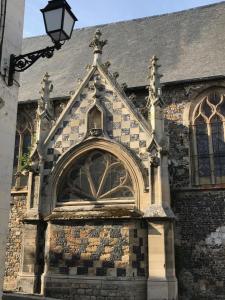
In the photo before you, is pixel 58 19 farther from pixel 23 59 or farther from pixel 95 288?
pixel 95 288

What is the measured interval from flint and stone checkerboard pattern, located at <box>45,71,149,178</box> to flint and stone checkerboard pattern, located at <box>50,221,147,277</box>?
6.09 ft

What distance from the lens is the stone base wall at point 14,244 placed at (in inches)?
456

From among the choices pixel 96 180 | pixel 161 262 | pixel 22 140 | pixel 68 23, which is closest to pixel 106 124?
pixel 96 180

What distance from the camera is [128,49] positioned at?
15.7 m

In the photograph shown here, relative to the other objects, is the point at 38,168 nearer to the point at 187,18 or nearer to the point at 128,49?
the point at 128,49

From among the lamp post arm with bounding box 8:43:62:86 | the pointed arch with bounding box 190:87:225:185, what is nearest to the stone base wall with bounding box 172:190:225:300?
the pointed arch with bounding box 190:87:225:185

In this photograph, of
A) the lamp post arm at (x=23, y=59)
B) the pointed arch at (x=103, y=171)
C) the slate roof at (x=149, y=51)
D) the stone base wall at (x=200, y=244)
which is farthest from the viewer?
the slate roof at (x=149, y=51)

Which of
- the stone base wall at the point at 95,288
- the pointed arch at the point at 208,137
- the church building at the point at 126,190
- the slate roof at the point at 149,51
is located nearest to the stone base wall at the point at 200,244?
the church building at the point at 126,190

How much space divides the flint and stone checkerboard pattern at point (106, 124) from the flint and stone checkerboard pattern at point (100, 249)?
1855 millimetres

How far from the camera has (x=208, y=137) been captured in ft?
38.9

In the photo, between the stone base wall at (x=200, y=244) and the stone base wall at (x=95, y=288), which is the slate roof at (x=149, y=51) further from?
the stone base wall at (x=95, y=288)

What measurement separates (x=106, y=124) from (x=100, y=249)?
3.38m

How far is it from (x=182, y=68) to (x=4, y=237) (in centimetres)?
949

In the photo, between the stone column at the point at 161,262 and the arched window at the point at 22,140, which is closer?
the stone column at the point at 161,262
